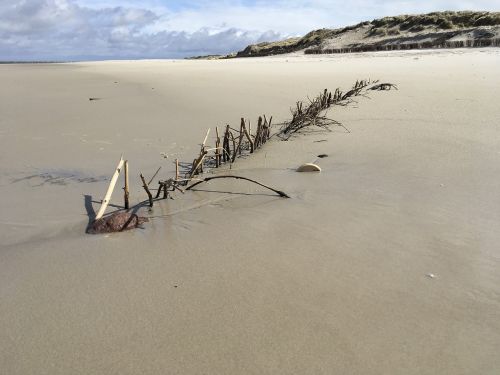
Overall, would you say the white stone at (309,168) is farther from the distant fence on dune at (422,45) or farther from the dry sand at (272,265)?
the distant fence on dune at (422,45)

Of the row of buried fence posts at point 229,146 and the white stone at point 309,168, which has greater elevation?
the row of buried fence posts at point 229,146

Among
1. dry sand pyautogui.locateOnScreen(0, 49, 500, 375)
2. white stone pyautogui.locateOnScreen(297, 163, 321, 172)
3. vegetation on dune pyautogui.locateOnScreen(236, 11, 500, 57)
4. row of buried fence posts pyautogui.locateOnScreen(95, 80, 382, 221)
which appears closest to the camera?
dry sand pyautogui.locateOnScreen(0, 49, 500, 375)

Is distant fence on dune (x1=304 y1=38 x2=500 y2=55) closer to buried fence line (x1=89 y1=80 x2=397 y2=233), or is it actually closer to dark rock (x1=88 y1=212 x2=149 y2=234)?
buried fence line (x1=89 y1=80 x2=397 y2=233)

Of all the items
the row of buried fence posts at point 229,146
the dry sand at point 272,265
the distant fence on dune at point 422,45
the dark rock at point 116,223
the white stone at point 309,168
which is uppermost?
the distant fence on dune at point 422,45

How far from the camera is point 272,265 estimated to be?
1.77 meters

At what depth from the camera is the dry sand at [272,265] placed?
4.24ft

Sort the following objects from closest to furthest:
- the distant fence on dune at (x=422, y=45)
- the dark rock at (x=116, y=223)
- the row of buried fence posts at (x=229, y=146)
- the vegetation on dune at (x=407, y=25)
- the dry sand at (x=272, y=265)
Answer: the dry sand at (x=272, y=265) → the dark rock at (x=116, y=223) → the row of buried fence posts at (x=229, y=146) → the distant fence on dune at (x=422, y=45) → the vegetation on dune at (x=407, y=25)

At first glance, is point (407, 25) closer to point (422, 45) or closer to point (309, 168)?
point (422, 45)

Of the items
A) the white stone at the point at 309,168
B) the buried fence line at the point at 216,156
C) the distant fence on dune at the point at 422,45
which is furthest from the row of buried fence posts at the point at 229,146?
the distant fence on dune at the point at 422,45

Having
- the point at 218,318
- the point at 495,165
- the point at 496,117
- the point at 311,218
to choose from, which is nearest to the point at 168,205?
the point at 311,218

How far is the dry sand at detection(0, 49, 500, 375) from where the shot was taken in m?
1.29

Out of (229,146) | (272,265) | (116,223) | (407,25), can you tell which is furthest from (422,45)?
(272,265)

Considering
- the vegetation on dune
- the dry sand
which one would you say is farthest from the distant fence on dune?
the dry sand

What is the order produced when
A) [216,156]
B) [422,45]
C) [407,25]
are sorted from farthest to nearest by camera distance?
1. [407,25]
2. [422,45]
3. [216,156]
